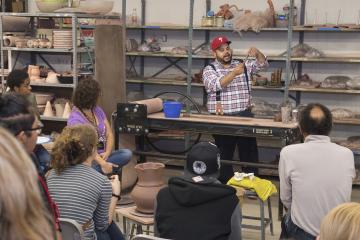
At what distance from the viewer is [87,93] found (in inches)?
181

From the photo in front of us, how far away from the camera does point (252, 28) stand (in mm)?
6418

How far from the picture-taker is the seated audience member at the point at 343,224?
61.1 inches

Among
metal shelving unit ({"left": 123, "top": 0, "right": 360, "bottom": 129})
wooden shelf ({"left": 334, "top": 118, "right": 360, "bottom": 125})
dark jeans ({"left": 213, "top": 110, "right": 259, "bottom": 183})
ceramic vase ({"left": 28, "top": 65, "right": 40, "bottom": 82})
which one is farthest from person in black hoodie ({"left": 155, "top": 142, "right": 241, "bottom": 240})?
ceramic vase ({"left": 28, "top": 65, "right": 40, "bottom": 82})

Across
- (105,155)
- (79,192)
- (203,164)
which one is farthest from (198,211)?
(105,155)

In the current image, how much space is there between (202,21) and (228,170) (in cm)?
220

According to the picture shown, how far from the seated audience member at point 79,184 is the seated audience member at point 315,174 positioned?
1025mm

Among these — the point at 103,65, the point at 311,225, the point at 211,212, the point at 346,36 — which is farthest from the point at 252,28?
the point at 211,212

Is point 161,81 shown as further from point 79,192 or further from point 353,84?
point 79,192

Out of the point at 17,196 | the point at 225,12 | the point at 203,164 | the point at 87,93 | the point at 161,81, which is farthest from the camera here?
the point at 161,81

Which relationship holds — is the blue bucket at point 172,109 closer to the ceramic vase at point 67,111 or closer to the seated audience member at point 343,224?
the ceramic vase at point 67,111

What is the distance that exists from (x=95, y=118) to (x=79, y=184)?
2006 mm

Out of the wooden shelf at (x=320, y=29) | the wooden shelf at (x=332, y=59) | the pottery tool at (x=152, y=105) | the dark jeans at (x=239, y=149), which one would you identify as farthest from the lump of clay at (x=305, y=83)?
the pottery tool at (x=152, y=105)

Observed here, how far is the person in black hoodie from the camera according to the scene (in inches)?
99.2

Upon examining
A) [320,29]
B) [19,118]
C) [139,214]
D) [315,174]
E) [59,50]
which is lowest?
[139,214]
